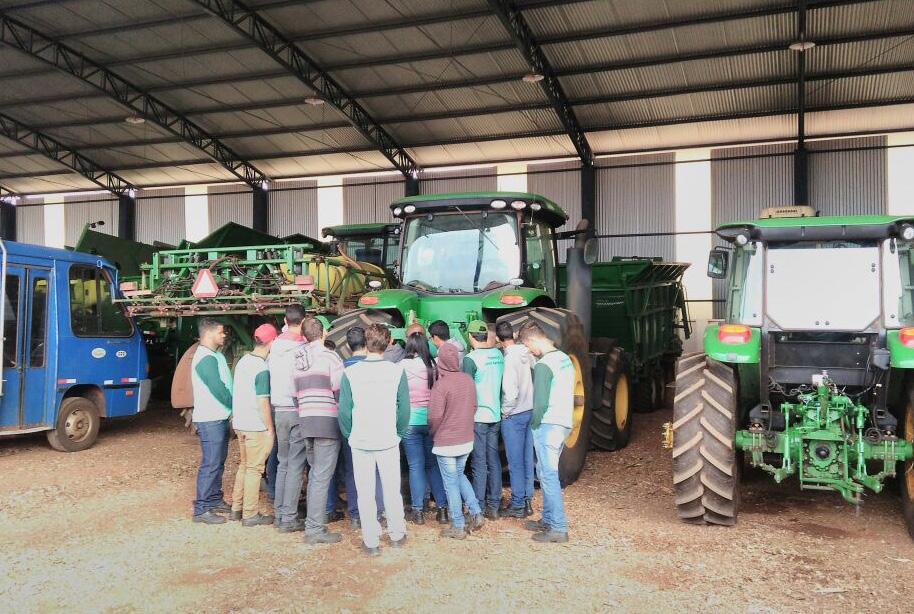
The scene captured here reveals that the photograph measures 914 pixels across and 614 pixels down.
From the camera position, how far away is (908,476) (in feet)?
17.8

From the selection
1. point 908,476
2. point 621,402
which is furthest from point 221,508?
point 908,476

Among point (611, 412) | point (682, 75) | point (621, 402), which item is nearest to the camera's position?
point (611, 412)

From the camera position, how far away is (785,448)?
5.36 m

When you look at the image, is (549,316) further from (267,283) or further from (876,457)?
(267,283)

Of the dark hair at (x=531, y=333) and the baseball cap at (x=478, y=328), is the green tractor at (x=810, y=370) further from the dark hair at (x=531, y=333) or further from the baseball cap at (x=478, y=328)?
the baseball cap at (x=478, y=328)

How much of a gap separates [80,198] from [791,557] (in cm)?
2467

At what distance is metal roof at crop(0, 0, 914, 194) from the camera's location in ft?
45.5

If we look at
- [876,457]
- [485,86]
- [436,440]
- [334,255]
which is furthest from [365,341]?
[485,86]

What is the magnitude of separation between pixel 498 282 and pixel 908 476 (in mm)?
3724

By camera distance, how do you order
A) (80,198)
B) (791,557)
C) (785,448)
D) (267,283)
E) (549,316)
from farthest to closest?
(80,198), (267,283), (549,316), (785,448), (791,557)

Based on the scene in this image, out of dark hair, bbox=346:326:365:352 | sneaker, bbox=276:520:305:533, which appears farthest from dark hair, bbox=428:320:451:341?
sneaker, bbox=276:520:305:533

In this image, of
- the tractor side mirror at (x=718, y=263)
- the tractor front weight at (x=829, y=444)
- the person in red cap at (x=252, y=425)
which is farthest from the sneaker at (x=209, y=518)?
the tractor side mirror at (x=718, y=263)

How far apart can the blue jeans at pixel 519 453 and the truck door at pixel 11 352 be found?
18.7ft

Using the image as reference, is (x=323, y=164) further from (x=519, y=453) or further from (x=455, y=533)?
(x=455, y=533)
